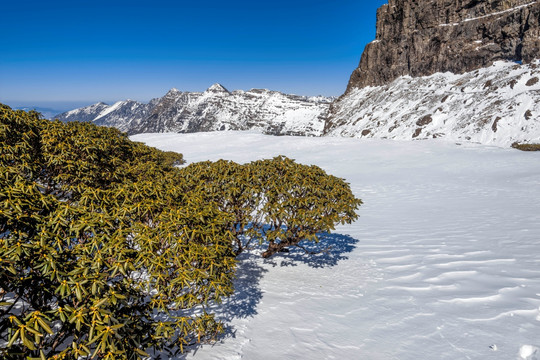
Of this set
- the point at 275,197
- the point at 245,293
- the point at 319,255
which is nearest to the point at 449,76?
the point at 319,255

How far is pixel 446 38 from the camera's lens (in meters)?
84.2

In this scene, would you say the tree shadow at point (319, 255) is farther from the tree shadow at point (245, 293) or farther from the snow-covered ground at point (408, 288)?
the tree shadow at point (245, 293)

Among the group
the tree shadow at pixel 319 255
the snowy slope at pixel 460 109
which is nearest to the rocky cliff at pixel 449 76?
the snowy slope at pixel 460 109

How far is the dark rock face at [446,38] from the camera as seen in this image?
64.9 meters

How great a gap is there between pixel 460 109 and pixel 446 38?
150ft

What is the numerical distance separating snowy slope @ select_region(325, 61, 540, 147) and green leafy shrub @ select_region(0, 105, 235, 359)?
152 feet

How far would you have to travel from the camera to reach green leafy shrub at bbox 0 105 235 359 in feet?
9.30

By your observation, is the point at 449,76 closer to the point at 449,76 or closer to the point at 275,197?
the point at 449,76

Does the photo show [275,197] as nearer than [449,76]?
Yes

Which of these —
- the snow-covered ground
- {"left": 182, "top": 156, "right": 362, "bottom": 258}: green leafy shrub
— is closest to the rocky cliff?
the snow-covered ground

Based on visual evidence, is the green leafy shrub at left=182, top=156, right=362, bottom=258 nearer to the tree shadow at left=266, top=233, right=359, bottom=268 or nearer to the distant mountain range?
the tree shadow at left=266, top=233, right=359, bottom=268

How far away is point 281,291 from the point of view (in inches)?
270

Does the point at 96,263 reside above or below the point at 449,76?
below

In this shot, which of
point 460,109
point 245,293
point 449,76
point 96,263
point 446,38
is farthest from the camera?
point 446,38
